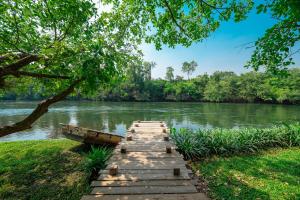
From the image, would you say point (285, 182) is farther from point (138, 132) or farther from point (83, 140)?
point (83, 140)

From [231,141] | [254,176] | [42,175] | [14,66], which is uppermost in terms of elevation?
[14,66]

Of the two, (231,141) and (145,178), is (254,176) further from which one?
(145,178)

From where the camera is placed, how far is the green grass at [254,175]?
493 cm

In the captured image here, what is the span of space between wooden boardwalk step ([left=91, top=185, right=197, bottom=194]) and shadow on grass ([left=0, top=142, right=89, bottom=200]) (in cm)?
272

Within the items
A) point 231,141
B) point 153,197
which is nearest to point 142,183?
point 153,197

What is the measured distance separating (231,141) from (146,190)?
5.90m

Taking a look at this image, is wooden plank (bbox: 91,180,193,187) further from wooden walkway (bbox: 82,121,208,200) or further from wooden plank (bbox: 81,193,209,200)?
wooden plank (bbox: 81,193,209,200)

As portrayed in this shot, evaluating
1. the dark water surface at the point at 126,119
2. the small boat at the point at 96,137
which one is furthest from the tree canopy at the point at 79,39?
the dark water surface at the point at 126,119

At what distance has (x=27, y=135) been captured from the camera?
49.6 feet

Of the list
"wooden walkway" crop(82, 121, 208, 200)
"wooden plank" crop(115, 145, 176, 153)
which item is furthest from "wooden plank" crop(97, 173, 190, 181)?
"wooden plank" crop(115, 145, 176, 153)

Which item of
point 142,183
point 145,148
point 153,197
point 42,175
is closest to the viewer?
point 153,197

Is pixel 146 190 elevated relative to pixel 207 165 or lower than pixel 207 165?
elevated

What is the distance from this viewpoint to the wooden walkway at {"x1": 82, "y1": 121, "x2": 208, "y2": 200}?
327 cm

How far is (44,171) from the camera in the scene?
735 cm
